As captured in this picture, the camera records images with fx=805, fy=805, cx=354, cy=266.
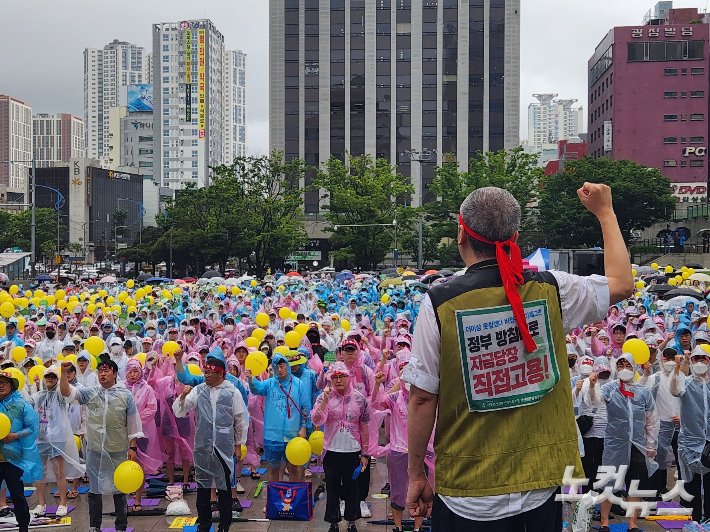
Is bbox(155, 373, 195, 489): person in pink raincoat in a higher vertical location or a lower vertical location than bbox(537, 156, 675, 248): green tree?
lower

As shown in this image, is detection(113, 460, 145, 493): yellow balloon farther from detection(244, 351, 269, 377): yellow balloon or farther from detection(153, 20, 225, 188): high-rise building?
detection(153, 20, 225, 188): high-rise building

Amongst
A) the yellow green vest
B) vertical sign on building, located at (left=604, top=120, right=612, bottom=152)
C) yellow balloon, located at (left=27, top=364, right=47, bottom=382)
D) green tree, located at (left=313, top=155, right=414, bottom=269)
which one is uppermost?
vertical sign on building, located at (left=604, top=120, right=612, bottom=152)

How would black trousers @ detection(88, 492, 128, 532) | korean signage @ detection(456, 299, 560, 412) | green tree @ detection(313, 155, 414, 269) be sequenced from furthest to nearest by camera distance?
green tree @ detection(313, 155, 414, 269)
black trousers @ detection(88, 492, 128, 532)
korean signage @ detection(456, 299, 560, 412)

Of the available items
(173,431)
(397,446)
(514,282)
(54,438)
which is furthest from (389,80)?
(514,282)

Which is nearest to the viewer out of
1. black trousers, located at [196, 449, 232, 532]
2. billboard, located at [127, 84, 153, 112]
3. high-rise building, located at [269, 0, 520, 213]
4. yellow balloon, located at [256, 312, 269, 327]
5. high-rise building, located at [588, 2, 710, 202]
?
black trousers, located at [196, 449, 232, 532]

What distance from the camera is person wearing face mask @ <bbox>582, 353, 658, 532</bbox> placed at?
7367mm

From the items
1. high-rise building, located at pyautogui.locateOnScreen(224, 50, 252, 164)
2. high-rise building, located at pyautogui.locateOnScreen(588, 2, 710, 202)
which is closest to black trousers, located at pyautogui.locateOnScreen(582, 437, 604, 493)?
high-rise building, located at pyautogui.locateOnScreen(588, 2, 710, 202)

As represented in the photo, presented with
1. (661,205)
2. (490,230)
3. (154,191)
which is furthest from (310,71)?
(490,230)

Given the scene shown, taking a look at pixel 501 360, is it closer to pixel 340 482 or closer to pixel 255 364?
pixel 340 482

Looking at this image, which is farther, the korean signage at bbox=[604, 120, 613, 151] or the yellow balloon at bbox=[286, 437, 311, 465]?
the korean signage at bbox=[604, 120, 613, 151]

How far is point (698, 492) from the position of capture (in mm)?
7391

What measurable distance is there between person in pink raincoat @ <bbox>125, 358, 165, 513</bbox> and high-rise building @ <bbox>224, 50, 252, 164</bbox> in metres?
175

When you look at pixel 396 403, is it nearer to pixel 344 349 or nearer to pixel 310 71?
pixel 344 349

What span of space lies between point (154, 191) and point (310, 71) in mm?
50161
